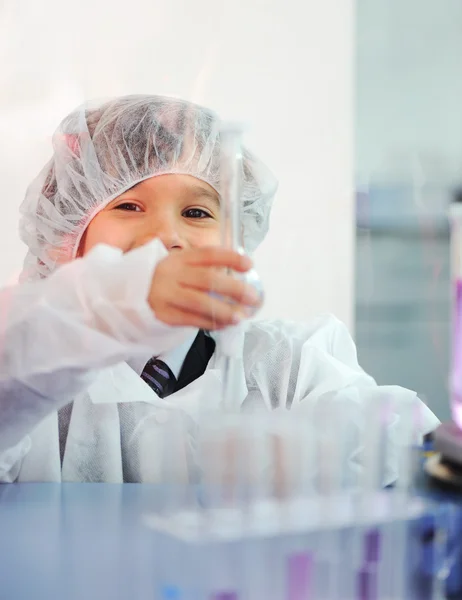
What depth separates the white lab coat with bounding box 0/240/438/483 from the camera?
2.30 ft

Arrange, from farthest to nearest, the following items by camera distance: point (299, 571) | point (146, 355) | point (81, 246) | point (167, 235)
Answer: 1. point (81, 246)
2. point (167, 235)
3. point (146, 355)
4. point (299, 571)

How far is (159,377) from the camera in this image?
107 cm

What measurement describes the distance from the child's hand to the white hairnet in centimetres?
33

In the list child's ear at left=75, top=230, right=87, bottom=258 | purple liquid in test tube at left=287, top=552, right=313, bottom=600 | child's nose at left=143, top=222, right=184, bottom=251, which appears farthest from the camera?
child's ear at left=75, top=230, right=87, bottom=258

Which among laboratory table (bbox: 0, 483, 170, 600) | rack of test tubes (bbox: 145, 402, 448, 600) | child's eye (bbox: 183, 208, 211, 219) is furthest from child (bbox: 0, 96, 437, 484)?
rack of test tubes (bbox: 145, 402, 448, 600)

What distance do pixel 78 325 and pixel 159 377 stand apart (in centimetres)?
37

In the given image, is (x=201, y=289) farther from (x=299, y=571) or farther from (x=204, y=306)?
(x=299, y=571)

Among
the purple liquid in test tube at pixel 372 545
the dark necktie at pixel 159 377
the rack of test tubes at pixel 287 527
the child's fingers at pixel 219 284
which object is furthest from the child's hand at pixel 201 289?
the dark necktie at pixel 159 377

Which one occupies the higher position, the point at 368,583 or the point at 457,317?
the point at 457,317

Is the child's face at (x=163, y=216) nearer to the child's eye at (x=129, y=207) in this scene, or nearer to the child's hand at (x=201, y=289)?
the child's eye at (x=129, y=207)

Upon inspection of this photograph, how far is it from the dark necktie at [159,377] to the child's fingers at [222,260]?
0.41 m

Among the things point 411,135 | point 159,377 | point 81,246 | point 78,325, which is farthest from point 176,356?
point 411,135

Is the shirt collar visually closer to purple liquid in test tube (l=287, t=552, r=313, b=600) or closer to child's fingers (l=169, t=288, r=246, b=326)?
child's fingers (l=169, t=288, r=246, b=326)

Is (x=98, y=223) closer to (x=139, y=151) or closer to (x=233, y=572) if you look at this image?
(x=139, y=151)
